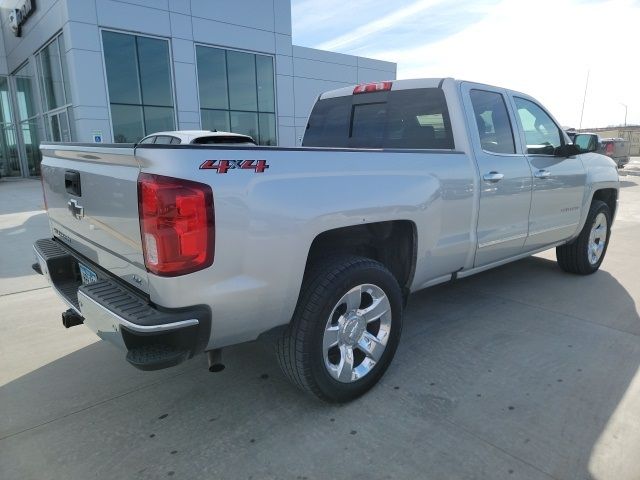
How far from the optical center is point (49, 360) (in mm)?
3365

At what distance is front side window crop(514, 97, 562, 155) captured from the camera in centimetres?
414

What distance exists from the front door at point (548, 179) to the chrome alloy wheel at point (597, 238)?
0.62m

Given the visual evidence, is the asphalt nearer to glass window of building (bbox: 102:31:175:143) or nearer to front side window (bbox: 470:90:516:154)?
front side window (bbox: 470:90:516:154)

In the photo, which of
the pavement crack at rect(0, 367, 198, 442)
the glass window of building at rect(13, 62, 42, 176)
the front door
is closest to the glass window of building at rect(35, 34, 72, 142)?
the glass window of building at rect(13, 62, 42, 176)

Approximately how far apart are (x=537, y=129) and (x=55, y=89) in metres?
17.3

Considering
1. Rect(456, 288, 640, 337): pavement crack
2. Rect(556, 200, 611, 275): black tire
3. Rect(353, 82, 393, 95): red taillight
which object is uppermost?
Rect(353, 82, 393, 95): red taillight

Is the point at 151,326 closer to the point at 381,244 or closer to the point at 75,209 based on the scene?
the point at 75,209

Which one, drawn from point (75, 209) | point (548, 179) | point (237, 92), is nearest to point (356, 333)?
point (75, 209)

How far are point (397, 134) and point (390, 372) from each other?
1.91 meters

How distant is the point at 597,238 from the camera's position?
210 inches

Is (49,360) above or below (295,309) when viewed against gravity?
below

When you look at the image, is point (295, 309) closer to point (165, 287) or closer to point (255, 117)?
point (165, 287)

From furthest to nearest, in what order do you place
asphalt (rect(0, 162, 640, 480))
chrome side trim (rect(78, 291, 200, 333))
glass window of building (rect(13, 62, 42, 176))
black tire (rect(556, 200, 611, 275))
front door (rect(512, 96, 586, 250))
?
glass window of building (rect(13, 62, 42, 176)) → black tire (rect(556, 200, 611, 275)) → front door (rect(512, 96, 586, 250)) → asphalt (rect(0, 162, 640, 480)) → chrome side trim (rect(78, 291, 200, 333))

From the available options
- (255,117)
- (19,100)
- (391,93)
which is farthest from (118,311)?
(19,100)
